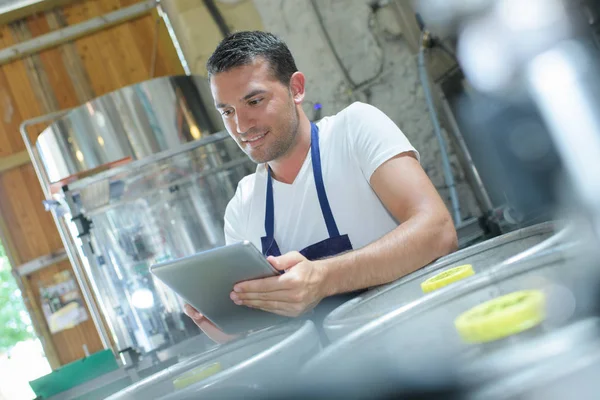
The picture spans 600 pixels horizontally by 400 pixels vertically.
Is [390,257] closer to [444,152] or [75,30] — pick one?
[444,152]

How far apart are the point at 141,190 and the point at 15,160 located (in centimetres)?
218

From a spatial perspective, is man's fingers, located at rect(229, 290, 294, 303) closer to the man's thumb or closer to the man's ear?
the man's thumb

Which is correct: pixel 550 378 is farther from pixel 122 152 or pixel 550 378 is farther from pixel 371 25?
pixel 371 25

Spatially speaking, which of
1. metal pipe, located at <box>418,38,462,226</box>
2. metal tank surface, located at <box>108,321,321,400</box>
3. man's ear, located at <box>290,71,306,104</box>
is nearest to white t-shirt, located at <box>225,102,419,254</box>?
man's ear, located at <box>290,71,306,104</box>

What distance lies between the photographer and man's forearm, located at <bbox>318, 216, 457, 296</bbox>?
44.9 inches

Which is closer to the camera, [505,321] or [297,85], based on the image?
[505,321]

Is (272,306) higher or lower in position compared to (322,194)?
lower

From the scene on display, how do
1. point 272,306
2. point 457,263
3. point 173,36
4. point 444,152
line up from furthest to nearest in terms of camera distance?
point 173,36 < point 444,152 < point 272,306 < point 457,263

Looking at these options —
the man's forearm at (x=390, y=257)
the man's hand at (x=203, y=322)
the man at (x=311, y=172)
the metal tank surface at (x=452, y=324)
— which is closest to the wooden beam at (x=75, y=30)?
the man at (x=311, y=172)

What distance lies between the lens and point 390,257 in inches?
46.8

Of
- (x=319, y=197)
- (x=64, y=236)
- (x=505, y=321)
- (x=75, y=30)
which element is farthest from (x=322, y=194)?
(x=75, y=30)

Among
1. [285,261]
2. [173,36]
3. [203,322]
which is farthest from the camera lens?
[173,36]

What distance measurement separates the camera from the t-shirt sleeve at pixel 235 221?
1739mm

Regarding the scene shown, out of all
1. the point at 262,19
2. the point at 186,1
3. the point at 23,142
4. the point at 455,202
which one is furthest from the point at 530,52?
the point at 23,142
